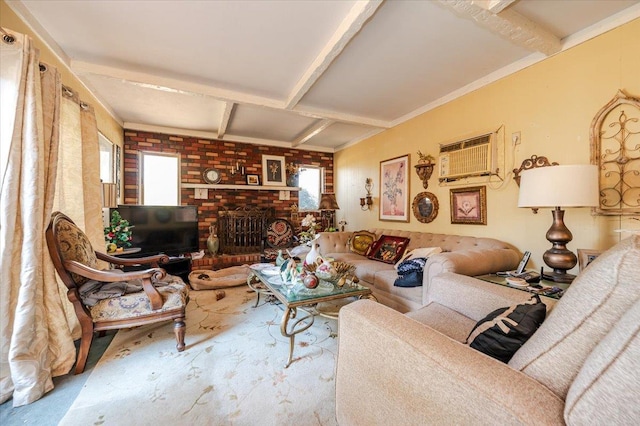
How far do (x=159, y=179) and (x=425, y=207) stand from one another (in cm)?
423

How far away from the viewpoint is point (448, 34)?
79.0 inches

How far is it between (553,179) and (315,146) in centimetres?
424

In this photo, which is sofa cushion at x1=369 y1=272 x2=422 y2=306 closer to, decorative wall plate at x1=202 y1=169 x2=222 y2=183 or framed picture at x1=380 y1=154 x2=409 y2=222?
framed picture at x1=380 y1=154 x2=409 y2=222

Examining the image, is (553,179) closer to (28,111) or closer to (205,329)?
(205,329)

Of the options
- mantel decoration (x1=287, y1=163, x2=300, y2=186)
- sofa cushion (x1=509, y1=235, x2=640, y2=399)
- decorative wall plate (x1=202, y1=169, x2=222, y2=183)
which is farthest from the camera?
mantel decoration (x1=287, y1=163, x2=300, y2=186)

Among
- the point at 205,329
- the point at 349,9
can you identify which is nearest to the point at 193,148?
the point at 205,329

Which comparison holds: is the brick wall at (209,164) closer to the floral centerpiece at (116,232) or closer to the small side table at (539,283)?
the floral centerpiece at (116,232)

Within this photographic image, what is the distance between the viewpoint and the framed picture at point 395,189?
3705mm

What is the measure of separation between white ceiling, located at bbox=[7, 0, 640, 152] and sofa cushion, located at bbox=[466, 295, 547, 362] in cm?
181

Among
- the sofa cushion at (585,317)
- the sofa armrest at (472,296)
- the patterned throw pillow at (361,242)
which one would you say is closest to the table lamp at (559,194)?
the sofa armrest at (472,296)

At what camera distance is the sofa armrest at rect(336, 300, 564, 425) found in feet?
2.06

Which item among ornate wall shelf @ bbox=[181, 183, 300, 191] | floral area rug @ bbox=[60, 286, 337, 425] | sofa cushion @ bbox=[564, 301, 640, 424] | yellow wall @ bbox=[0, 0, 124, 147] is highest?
yellow wall @ bbox=[0, 0, 124, 147]

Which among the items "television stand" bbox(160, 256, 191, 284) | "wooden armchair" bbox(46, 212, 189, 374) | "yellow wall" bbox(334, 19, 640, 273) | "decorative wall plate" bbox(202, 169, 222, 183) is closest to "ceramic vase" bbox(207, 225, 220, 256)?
"television stand" bbox(160, 256, 191, 284)

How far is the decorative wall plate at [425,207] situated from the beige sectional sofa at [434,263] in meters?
0.24
